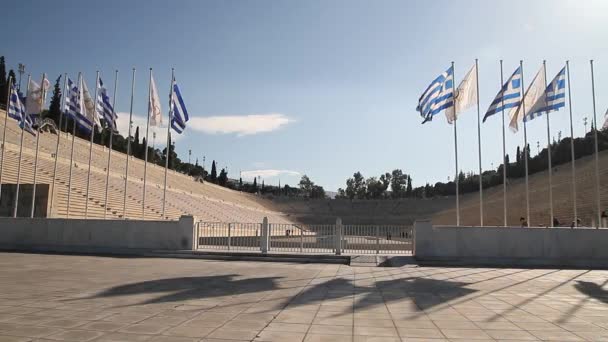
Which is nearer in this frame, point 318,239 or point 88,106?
point 318,239

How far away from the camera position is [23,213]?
2378 cm

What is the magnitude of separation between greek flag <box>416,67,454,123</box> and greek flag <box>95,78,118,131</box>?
14.8 m

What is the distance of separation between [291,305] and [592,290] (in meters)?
7.35

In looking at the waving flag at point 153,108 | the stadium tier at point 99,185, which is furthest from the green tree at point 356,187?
the waving flag at point 153,108

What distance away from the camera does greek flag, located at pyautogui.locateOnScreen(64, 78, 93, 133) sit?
2105 centimetres

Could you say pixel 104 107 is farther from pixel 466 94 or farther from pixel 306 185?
pixel 306 185

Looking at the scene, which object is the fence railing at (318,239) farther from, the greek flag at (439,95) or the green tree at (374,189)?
the green tree at (374,189)

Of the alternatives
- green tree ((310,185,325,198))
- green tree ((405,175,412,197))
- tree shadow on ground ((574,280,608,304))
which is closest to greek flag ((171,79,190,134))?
tree shadow on ground ((574,280,608,304))

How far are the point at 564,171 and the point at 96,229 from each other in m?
66.3

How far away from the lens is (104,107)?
21531mm

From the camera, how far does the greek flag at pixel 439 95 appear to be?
62.6 ft

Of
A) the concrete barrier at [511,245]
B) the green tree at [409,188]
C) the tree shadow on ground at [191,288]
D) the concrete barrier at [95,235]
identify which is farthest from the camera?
the green tree at [409,188]

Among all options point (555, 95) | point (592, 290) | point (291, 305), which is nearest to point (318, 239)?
point (592, 290)

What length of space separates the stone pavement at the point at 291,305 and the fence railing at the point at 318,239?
4.33 metres
